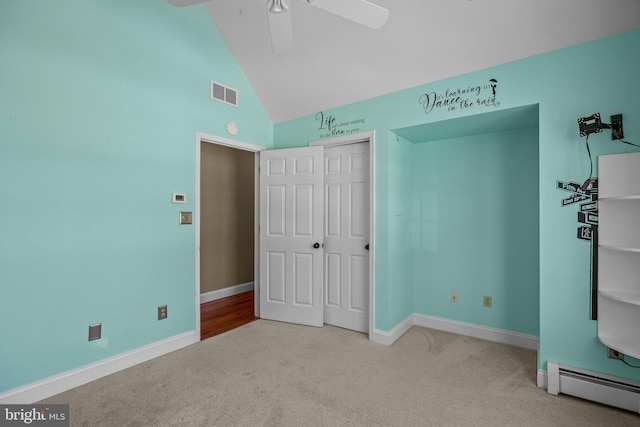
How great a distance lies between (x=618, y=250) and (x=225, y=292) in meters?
4.42

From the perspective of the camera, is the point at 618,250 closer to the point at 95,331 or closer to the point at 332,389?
the point at 332,389

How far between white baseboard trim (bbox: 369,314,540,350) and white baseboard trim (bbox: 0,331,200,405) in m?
1.85

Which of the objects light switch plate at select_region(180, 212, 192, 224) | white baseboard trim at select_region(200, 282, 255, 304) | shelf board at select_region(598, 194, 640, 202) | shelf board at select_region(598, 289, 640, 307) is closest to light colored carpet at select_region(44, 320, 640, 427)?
shelf board at select_region(598, 289, 640, 307)

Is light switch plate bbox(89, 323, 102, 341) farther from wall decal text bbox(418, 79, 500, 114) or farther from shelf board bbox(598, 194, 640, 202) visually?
shelf board bbox(598, 194, 640, 202)

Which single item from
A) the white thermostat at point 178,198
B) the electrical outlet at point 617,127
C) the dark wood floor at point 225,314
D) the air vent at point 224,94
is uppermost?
the air vent at point 224,94

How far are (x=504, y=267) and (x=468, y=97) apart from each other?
65.4 inches

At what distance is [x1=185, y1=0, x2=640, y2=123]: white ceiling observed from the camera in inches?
80.5

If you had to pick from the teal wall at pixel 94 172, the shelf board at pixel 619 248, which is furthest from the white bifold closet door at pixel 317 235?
the shelf board at pixel 619 248

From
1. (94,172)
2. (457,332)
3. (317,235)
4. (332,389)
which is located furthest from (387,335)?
(94,172)

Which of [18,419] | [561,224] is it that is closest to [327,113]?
[561,224]

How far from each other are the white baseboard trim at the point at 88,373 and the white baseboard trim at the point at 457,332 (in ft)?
6.07

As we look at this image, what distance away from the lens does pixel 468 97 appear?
8.44ft

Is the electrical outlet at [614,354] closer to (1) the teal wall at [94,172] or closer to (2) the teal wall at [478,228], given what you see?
(2) the teal wall at [478,228]

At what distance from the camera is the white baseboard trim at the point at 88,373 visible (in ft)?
6.59
